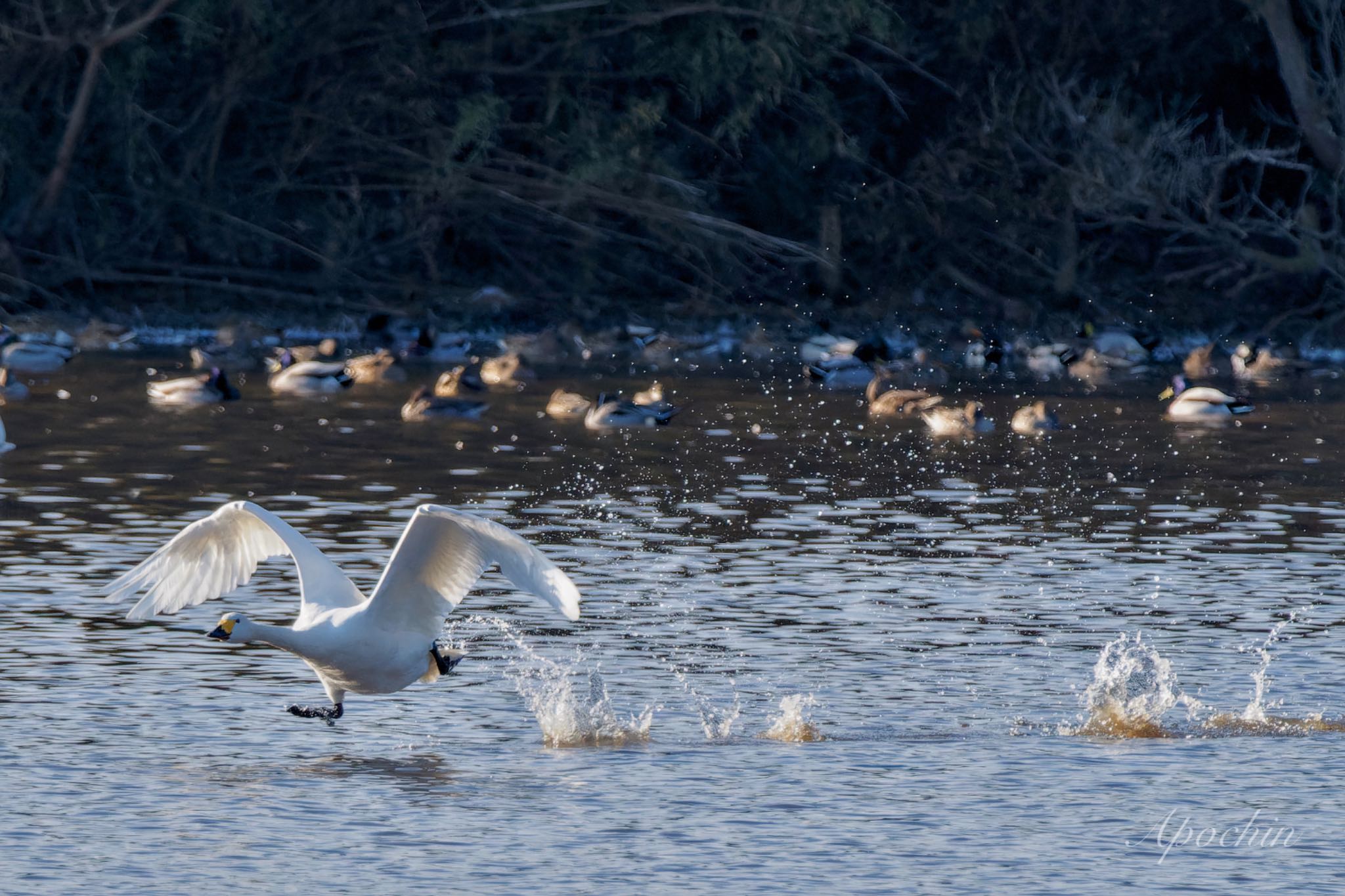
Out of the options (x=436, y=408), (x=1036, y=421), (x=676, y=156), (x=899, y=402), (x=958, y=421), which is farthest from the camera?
(x=676, y=156)

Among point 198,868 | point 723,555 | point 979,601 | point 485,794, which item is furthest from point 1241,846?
point 723,555

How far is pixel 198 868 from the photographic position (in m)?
6.90

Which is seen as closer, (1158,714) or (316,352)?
(1158,714)

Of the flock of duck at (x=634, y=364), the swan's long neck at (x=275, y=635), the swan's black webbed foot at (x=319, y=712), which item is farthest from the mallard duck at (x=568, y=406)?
the swan's long neck at (x=275, y=635)

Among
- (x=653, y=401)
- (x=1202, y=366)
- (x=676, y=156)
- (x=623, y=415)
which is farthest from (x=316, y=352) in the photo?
(x=1202, y=366)

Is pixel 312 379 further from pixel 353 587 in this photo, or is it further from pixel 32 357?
pixel 353 587

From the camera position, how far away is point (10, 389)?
71.2 feet

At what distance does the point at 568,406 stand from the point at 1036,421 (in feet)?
14.1

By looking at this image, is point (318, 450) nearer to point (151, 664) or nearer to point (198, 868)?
point (151, 664)

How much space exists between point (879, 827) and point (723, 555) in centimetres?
567

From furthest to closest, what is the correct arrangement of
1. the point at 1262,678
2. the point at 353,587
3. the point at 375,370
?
the point at 375,370 → the point at 1262,678 → the point at 353,587

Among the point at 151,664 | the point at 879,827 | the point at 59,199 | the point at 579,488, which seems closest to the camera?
the point at 879,827

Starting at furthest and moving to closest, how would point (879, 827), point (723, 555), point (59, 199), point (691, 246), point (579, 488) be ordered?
point (691, 246) → point (59, 199) → point (579, 488) → point (723, 555) → point (879, 827)

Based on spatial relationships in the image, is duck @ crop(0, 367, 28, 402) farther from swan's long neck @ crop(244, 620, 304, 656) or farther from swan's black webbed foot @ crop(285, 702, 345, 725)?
swan's long neck @ crop(244, 620, 304, 656)
